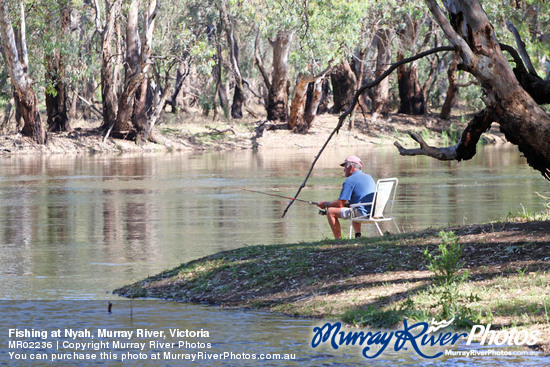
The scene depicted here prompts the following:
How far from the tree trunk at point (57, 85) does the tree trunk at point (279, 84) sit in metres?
10.4

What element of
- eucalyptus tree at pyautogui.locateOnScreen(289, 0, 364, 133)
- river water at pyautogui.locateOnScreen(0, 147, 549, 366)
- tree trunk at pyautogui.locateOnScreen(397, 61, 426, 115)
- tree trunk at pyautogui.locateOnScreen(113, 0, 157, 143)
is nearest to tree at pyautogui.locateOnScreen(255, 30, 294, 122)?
eucalyptus tree at pyautogui.locateOnScreen(289, 0, 364, 133)

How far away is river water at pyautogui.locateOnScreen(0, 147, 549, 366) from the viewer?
7676 mm

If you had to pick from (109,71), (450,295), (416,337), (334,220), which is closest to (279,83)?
(109,71)

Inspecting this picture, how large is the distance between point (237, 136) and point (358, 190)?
3435 centimetres

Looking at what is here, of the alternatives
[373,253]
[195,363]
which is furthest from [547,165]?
[195,363]

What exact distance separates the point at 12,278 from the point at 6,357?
12.6 ft

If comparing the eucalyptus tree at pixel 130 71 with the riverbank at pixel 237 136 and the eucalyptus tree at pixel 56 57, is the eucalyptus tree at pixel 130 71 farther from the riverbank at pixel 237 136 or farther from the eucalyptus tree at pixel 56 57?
the eucalyptus tree at pixel 56 57

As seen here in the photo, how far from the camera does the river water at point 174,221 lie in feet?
25.2

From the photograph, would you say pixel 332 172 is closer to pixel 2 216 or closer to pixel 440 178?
pixel 440 178

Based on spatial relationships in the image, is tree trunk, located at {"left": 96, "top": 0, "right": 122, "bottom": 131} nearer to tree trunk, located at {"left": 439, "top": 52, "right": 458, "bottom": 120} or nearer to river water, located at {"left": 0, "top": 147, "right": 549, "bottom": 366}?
river water, located at {"left": 0, "top": 147, "right": 549, "bottom": 366}

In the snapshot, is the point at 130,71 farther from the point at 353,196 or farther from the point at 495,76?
the point at 495,76

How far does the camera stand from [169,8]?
1983 inches

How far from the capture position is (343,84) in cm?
5034

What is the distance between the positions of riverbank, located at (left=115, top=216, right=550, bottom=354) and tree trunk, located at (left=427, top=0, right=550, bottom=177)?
1068 millimetres
